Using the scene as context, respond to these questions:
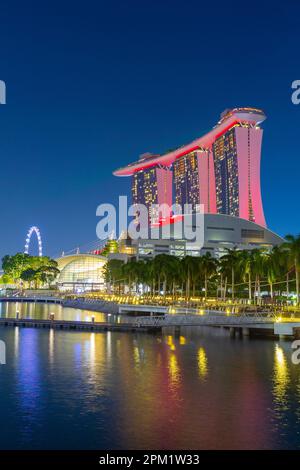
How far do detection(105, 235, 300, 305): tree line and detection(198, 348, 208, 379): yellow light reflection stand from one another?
3036 centimetres

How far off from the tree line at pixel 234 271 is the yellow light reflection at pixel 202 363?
1195 inches

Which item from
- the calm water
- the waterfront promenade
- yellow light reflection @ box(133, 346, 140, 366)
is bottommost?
the calm water

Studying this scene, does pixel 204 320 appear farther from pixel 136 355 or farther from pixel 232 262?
pixel 232 262

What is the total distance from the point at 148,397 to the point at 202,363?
13125 millimetres

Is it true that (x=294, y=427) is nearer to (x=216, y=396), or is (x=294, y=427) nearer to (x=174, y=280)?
(x=216, y=396)

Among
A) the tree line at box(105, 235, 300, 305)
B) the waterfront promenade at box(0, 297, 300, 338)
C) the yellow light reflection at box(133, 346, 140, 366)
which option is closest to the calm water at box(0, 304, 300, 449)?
the yellow light reflection at box(133, 346, 140, 366)

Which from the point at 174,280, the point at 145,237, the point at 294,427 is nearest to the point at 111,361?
the point at 294,427

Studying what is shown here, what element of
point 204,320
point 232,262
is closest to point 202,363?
point 204,320

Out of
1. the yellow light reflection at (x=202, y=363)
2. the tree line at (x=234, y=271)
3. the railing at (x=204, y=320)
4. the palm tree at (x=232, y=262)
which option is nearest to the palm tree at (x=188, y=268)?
the tree line at (x=234, y=271)

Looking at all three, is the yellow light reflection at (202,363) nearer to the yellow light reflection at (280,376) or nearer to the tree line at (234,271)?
the yellow light reflection at (280,376)

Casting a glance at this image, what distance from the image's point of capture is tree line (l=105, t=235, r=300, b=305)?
90.3m

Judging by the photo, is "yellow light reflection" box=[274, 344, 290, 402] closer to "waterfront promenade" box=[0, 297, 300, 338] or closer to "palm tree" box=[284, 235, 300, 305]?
"waterfront promenade" box=[0, 297, 300, 338]

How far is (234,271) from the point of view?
108 m
